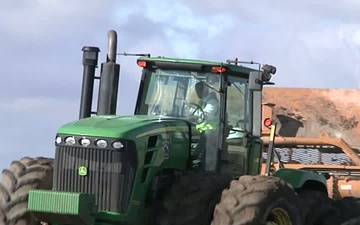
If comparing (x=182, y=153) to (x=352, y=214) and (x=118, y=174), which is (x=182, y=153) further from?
(x=352, y=214)

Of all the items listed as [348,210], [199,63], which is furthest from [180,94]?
[348,210]

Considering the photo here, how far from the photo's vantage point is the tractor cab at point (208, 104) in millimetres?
11312

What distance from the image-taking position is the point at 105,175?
10461 mm

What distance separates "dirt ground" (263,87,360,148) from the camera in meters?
16.2

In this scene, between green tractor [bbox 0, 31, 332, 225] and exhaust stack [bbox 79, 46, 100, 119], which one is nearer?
green tractor [bbox 0, 31, 332, 225]

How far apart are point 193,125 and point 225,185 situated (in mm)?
909

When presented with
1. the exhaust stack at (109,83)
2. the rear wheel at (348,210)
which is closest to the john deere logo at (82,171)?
the exhaust stack at (109,83)

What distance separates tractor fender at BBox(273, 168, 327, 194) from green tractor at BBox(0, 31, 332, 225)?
0.05ft

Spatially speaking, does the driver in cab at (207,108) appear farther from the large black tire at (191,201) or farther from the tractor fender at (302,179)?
the tractor fender at (302,179)

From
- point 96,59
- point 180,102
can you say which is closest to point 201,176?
point 180,102

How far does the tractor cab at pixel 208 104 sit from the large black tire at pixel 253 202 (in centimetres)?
87

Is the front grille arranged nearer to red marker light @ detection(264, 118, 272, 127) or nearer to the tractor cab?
the tractor cab

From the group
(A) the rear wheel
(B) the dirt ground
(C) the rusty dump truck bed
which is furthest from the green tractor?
(B) the dirt ground

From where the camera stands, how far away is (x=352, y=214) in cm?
1231
